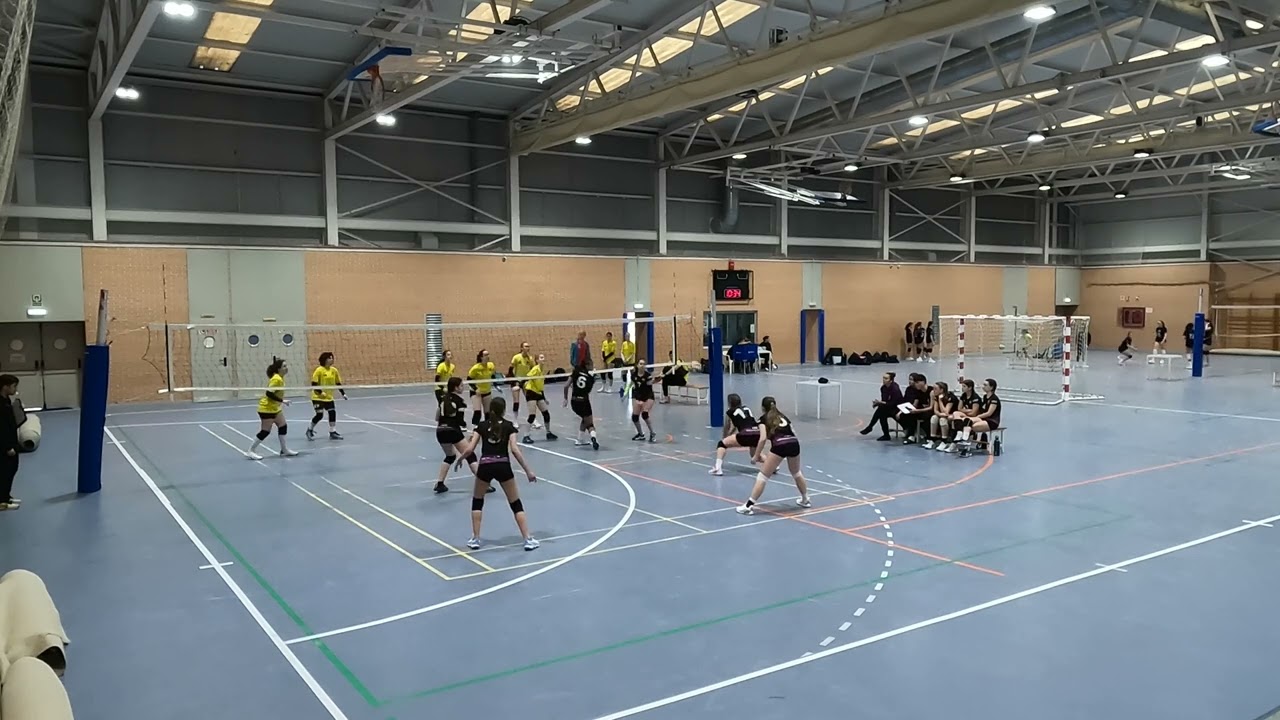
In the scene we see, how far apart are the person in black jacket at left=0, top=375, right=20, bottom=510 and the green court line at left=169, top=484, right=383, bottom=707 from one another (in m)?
2.26

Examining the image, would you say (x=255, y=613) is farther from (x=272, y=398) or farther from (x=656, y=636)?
(x=272, y=398)

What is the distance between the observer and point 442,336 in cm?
2739

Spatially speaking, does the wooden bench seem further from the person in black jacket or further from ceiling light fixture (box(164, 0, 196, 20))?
the person in black jacket

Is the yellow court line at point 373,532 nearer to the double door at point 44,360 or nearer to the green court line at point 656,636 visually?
the green court line at point 656,636

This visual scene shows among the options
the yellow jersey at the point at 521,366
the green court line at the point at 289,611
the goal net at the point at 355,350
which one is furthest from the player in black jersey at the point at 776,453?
the goal net at the point at 355,350

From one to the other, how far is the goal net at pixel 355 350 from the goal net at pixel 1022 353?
1029 centimetres

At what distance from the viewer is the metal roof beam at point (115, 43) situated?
1448 centimetres

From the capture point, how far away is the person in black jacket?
1088 centimetres

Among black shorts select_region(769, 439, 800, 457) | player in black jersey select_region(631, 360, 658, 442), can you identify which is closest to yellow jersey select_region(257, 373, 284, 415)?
player in black jersey select_region(631, 360, 658, 442)

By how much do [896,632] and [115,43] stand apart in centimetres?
1928

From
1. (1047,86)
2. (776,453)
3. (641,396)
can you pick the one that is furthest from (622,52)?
(776,453)

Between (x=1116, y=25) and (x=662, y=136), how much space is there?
1548 centimetres

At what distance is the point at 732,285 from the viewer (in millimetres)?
32312

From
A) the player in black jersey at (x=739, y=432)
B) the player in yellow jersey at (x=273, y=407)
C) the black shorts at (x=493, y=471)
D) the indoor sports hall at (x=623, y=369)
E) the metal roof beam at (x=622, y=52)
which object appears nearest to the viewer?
the indoor sports hall at (x=623, y=369)
